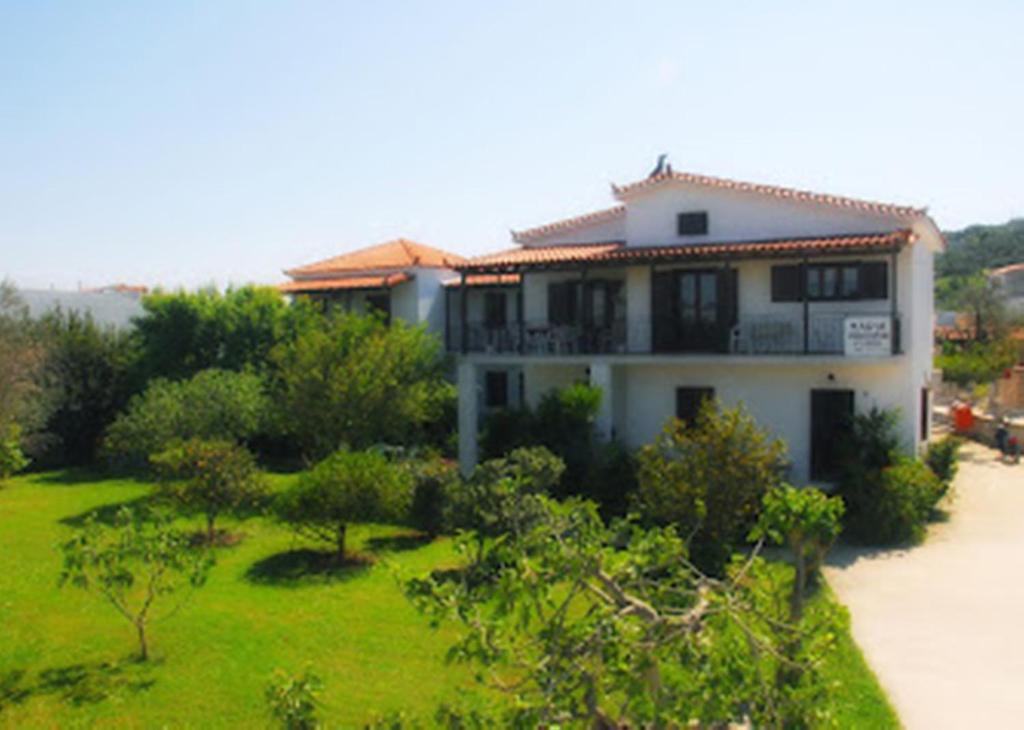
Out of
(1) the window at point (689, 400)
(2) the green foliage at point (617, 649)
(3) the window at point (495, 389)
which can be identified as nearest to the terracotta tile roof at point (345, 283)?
(3) the window at point (495, 389)

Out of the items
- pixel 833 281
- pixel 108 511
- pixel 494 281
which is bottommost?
pixel 108 511

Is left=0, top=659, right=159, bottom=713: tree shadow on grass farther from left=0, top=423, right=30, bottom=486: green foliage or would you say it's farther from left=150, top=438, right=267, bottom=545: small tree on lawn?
left=0, top=423, right=30, bottom=486: green foliage

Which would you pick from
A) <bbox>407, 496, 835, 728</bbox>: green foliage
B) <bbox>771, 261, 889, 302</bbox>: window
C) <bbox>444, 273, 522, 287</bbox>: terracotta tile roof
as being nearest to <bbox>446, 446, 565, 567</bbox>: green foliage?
<bbox>771, 261, 889, 302</bbox>: window

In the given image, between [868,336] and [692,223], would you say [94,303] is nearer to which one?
[692,223]

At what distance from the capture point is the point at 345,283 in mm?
30391

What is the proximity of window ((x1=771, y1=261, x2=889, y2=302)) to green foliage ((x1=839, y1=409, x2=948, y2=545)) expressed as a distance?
9.18ft

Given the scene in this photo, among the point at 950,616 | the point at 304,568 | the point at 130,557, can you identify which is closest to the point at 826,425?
the point at 950,616

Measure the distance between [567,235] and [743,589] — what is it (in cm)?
1937

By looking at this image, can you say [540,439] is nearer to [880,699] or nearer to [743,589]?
[880,699]

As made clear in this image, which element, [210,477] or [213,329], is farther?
[213,329]

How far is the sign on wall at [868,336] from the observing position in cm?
1745

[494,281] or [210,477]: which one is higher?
[494,281]

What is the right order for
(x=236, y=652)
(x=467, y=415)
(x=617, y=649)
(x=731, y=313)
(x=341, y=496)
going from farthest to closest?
(x=467, y=415) → (x=731, y=313) → (x=341, y=496) → (x=236, y=652) → (x=617, y=649)

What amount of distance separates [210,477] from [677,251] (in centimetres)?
1149
